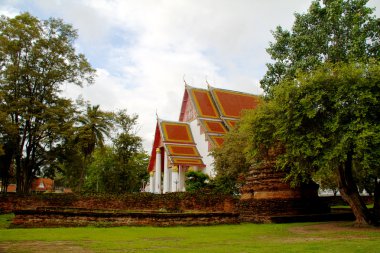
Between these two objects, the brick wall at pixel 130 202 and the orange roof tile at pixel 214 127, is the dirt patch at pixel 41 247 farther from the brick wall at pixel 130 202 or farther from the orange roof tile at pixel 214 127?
the orange roof tile at pixel 214 127

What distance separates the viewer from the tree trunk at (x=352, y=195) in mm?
12850

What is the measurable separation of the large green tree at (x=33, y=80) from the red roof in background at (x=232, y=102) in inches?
552

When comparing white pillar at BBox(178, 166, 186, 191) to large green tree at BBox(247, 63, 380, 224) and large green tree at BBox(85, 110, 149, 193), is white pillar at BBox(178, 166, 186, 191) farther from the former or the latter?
large green tree at BBox(247, 63, 380, 224)

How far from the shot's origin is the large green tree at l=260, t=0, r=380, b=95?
1617 centimetres

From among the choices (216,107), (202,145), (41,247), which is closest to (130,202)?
(41,247)

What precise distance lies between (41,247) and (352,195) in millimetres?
10464

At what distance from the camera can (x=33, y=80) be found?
984 inches

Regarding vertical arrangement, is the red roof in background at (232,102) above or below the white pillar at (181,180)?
above

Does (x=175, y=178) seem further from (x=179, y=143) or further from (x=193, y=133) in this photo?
(x=193, y=133)

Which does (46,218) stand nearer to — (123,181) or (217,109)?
(123,181)

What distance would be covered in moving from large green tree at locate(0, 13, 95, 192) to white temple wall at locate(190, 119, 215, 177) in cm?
1194

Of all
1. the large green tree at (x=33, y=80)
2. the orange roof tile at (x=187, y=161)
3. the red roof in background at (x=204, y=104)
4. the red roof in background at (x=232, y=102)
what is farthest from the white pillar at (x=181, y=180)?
the large green tree at (x=33, y=80)

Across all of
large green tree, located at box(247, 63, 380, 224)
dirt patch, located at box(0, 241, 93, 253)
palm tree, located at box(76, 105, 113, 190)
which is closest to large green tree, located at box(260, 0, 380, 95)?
large green tree, located at box(247, 63, 380, 224)

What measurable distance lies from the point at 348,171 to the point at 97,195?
13.6 metres
